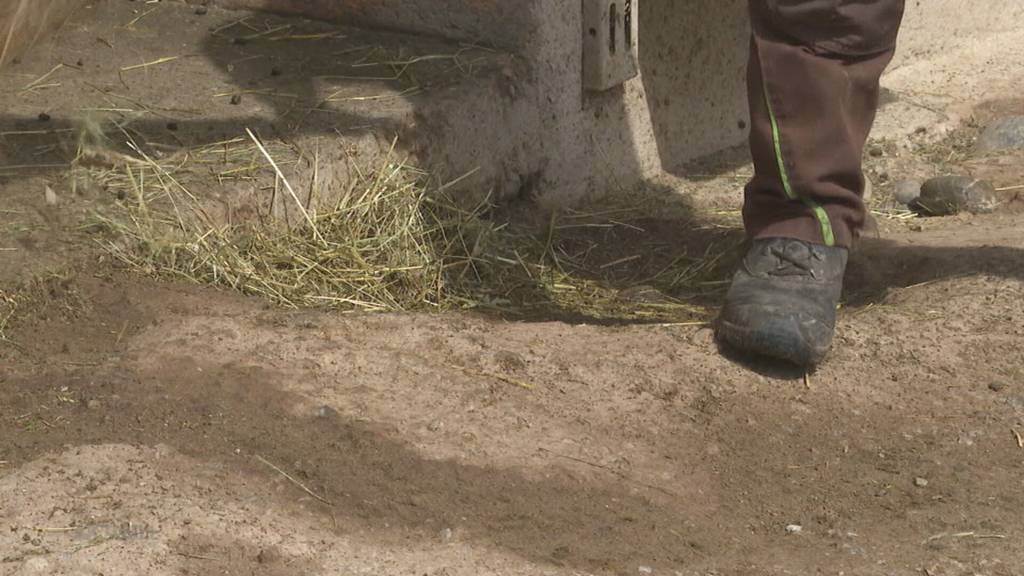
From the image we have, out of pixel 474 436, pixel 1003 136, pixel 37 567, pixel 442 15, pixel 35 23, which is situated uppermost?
pixel 35 23

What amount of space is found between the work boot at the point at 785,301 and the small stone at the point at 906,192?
1578mm

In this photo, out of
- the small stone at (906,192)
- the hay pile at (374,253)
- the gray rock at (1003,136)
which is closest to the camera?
the hay pile at (374,253)

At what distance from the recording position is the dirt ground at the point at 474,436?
2.29 metres

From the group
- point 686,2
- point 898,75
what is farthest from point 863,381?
point 898,75

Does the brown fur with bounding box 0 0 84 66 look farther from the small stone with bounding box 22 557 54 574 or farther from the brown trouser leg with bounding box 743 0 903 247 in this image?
the brown trouser leg with bounding box 743 0 903 247

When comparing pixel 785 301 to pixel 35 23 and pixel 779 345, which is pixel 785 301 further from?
pixel 35 23

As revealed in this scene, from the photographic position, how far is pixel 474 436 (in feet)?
8.73

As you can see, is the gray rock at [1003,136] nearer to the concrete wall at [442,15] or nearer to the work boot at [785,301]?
the concrete wall at [442,15]

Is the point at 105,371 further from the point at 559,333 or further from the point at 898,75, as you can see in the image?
the point at 898,75

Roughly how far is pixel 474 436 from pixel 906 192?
2.47 meters

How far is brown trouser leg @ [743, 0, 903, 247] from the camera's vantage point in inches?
119

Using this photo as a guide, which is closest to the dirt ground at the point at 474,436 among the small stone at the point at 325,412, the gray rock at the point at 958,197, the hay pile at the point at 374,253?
the small stone at the point at 325,412

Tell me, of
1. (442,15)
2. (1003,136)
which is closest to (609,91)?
(442,15)

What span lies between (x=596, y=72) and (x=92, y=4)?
5.26ft
